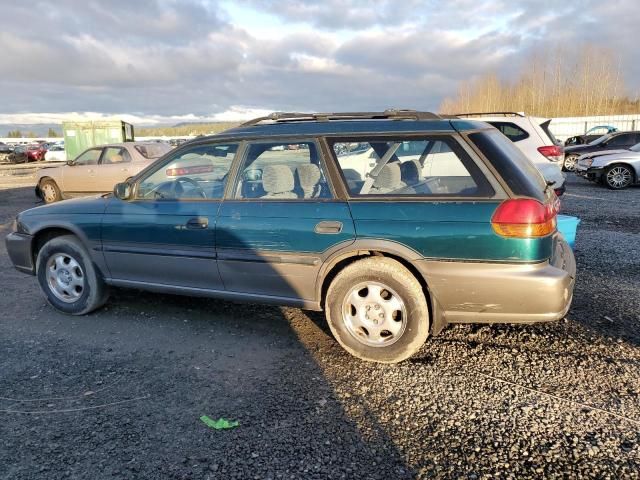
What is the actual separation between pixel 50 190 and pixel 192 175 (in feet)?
34.9

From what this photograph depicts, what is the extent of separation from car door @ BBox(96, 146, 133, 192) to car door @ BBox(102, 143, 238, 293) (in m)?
8.05

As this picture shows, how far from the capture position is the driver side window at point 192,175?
12.9ft

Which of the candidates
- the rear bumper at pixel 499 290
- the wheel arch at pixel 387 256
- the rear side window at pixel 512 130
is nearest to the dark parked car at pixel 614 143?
the rear side window at pixel 512 130

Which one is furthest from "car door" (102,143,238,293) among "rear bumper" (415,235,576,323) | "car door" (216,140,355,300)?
"rear bumper" (415,235,576,323)

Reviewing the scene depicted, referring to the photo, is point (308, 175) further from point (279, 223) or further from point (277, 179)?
point (279, 223)

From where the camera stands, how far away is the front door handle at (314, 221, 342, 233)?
3383 millimetres

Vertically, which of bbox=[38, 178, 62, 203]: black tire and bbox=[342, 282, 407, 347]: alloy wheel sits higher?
bbox=[38, 178, 62, 203]: black tire

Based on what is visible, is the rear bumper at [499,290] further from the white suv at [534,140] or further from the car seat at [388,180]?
the white suv at [534,140]

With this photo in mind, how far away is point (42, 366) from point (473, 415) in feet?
10.0

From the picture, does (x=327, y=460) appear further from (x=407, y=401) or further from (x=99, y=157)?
(x=99, y=157)

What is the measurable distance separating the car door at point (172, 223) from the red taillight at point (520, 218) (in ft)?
6.98

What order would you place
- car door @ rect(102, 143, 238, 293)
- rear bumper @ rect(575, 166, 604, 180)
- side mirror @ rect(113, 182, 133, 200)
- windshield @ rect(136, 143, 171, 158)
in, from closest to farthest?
car door @ rect(102, 143, 238, 293), side mirror @ rect(113, 182, 133, 200), windshield @ rect(136, 143, 171, 158), rear bumper @ rect(575, 166, 604, 180)

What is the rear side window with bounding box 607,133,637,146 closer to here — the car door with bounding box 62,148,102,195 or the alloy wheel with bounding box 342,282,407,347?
the alloy wheel with bounding box 342,282,407,347

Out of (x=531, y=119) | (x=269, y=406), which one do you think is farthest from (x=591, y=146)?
(x=269, y=406)
